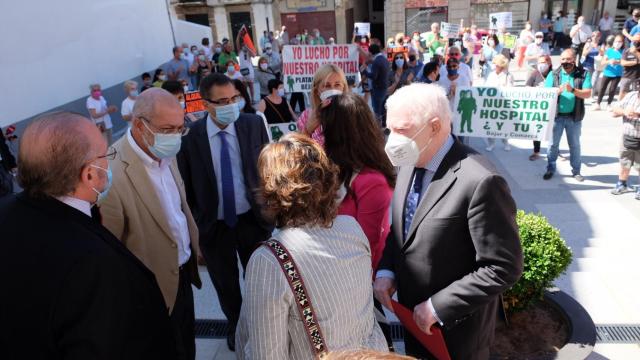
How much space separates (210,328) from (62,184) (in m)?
2.44

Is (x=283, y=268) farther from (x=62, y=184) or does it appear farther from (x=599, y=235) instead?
(x=599, y=235)

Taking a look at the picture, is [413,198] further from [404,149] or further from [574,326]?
[574,326]

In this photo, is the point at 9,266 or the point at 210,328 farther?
the point at 210,328

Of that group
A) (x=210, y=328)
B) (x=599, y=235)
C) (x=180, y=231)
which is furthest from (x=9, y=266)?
(x=599, y=235)

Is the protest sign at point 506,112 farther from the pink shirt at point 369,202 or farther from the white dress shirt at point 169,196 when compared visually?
the white dress shirt at point 169,196

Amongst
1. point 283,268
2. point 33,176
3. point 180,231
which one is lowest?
point 180,231

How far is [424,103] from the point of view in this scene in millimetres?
2164

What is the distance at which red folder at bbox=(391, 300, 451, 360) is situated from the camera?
7.20ft

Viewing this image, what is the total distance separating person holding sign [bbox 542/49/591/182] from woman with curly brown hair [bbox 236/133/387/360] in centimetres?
561

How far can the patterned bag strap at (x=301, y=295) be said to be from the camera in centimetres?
159

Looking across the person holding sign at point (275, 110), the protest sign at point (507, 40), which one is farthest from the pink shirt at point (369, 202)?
the protest sign at point (507, 40)

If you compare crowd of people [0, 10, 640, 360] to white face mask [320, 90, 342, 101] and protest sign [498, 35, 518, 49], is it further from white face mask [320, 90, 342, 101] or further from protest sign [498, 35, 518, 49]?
protest sign [498, 35, 518, 49]

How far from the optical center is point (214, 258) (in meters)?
3.35

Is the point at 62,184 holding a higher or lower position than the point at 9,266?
higher
